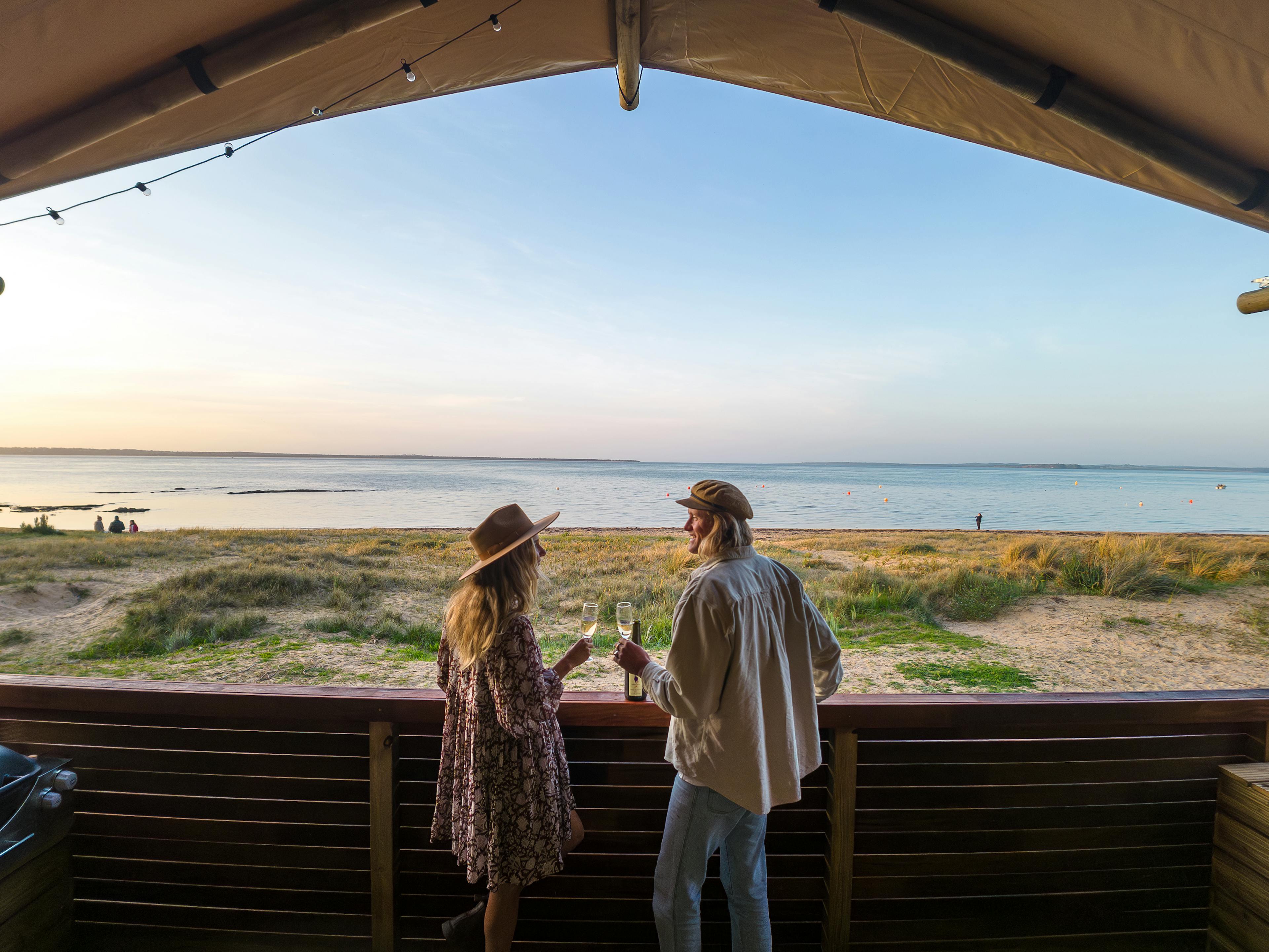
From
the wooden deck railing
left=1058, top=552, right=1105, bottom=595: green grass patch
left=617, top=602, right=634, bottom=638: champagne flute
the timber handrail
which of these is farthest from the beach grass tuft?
left=1058, top=552, right=1105, bottom=595: green grass patch

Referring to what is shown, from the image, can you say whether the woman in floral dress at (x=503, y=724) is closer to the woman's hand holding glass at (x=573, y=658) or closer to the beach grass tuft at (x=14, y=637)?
the woman's hand holding glass at (x=573, y=658)

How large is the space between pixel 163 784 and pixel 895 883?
2.44 m

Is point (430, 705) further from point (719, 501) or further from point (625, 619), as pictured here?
point (719, 501)

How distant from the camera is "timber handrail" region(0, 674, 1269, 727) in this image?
157 centimetres

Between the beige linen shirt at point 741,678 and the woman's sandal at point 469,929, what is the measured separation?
902 millimetres

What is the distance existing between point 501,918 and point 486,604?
2.83 feet

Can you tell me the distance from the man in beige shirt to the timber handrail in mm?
308

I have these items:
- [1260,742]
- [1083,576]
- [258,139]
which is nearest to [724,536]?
[258,139]

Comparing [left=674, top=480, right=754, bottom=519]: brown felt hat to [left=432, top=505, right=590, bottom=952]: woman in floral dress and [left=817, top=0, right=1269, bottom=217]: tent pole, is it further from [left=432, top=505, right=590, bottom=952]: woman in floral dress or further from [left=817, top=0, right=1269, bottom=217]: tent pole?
[left=817, top=0, right=1269, bottom=217]: tent pole

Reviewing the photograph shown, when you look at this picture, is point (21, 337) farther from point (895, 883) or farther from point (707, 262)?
point (707, 262)

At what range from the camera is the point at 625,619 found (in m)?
1.41

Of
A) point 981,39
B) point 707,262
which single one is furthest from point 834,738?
point 707,262

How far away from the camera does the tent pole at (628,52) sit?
132 cm

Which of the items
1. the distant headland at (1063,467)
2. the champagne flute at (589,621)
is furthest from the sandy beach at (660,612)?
the distant headland at (1063,467)
